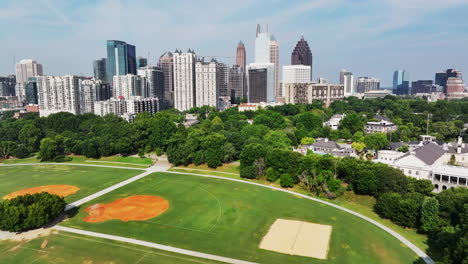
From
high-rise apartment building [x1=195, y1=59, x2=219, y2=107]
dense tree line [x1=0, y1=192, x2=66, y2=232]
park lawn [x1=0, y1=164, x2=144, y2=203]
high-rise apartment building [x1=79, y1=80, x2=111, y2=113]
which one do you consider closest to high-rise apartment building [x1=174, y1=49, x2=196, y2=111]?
high-rise apartment building [x1=195, y1=59, x2=219, y2=107]

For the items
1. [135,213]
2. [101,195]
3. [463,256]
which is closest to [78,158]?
[101,195]

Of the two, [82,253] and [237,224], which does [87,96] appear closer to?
[82,253]

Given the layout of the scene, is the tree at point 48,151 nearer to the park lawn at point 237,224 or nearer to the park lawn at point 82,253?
the park lawn at point 237,224

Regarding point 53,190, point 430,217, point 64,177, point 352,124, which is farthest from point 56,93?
point 430,217

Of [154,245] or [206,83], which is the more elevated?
[206,83]

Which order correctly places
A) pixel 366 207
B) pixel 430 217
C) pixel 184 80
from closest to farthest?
pixel 430 217 < pixel 366 207 < pixel 184 80
